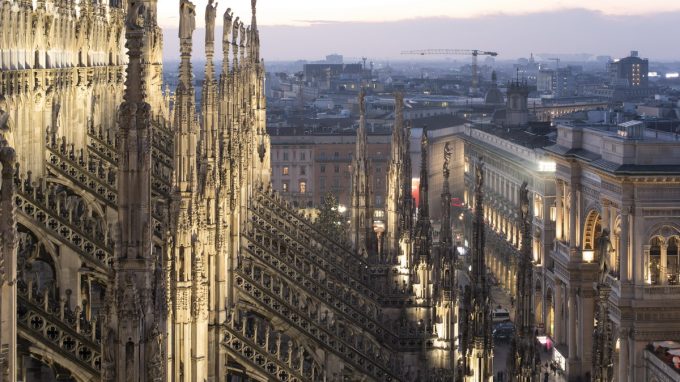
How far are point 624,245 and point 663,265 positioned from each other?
75.3 inches

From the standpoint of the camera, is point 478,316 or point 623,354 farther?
point 623,354

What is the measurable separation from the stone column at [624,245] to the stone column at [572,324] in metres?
8.57

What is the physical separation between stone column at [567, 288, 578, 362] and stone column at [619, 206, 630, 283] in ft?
28.1

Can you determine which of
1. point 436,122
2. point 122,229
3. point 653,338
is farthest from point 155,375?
point 436,122

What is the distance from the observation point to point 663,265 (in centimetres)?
5222

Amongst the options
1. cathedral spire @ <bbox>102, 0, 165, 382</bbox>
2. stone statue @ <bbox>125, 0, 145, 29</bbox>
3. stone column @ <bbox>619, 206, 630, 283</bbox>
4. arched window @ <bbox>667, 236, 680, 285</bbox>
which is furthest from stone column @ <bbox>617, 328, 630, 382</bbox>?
stone statue @ <bbox>125, 0, 145, 29</bbox>

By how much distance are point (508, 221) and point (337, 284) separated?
48176 mm

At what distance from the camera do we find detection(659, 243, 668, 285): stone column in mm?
51875

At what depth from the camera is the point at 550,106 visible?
157 meters

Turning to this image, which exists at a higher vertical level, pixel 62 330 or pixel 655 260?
pixel 62 330

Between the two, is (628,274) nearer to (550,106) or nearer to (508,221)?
(508,221)

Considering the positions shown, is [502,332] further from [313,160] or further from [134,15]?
[134,15]

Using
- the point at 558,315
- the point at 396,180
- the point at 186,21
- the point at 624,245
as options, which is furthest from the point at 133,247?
the point at 558,315

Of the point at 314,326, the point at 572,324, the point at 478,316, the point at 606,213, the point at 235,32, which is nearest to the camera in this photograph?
the point at 478,316
